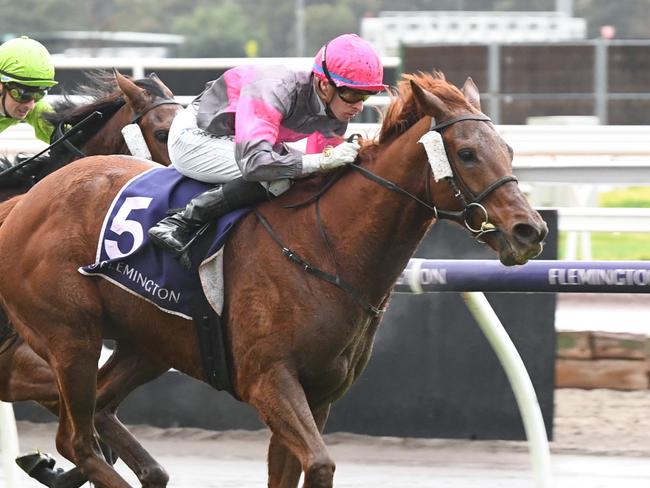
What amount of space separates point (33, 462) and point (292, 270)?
4.83 ft

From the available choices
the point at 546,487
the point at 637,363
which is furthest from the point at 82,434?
the point at 637,363

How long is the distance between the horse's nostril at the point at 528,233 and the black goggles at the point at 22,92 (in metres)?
2.60

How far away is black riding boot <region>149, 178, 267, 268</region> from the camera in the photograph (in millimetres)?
4449

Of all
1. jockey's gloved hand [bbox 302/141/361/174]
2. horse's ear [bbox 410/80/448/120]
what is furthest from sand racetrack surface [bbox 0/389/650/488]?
horse's ear [bbox 410/80/448/120]

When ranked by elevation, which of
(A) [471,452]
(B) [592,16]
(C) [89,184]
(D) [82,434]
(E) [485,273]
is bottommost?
(B) [592,16]

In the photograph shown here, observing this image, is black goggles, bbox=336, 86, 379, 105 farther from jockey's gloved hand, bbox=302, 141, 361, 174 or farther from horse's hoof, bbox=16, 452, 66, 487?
horse's hoof, bbox=16, 452, 66, 487

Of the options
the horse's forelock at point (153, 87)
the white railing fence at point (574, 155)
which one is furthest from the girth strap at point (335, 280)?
the white railing fence at point (574, 155)

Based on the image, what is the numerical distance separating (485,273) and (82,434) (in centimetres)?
157

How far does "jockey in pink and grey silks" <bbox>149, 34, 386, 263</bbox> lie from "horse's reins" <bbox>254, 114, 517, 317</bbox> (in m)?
0.09

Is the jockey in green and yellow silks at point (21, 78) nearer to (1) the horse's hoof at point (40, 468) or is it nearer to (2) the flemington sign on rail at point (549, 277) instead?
(1) the horse's hoof at point (40, 468)

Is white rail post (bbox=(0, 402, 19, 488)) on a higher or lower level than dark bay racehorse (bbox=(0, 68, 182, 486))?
lower

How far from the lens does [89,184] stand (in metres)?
4.80

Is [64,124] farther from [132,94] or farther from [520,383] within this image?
[520,383]

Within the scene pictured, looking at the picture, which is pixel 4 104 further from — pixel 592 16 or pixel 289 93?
pixel 592 16
